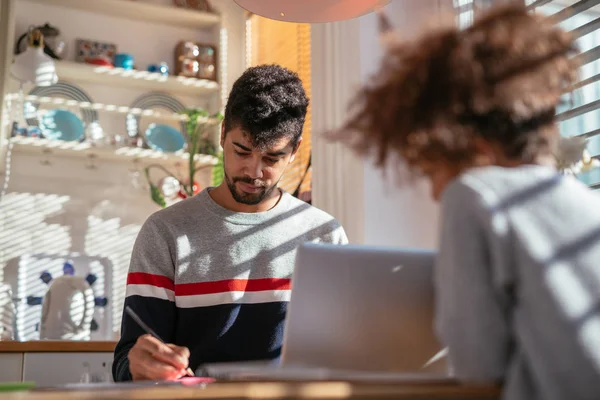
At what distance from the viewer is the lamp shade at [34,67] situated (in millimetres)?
3498

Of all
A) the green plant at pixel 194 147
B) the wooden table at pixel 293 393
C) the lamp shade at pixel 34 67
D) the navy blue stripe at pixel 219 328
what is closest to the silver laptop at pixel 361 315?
the wooden table at pixel 293 393

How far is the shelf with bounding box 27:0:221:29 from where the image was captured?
4.02 m

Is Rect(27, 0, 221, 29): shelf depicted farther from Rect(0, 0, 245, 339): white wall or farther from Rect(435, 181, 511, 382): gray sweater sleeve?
Rect(435, 181, 511, 382): gray sweater sleeve

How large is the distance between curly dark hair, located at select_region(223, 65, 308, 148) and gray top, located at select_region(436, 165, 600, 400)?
1.09 meters

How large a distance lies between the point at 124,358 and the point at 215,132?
8.80 feet

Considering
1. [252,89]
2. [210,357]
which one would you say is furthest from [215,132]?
[210,357]

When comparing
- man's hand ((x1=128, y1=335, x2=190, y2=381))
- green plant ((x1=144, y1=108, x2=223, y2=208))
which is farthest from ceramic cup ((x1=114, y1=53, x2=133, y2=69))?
man's hand ((x1=128, y1=335, x2=190, y2=381))

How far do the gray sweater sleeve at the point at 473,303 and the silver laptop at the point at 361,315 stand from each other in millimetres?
258

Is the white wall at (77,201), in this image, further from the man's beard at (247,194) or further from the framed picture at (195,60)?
the man's beard at (247,194)

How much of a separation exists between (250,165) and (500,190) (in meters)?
1.14

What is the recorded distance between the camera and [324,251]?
1.13 meters

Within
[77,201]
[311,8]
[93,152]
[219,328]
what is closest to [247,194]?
[219,328]

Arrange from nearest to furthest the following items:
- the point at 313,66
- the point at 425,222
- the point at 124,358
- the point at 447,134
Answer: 1. the point at 447,134
2. the point at 124,358
3. the point at 425,222
4. the point at 313,66

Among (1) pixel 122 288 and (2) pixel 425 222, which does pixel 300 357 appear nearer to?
(2) pixel 425 222
